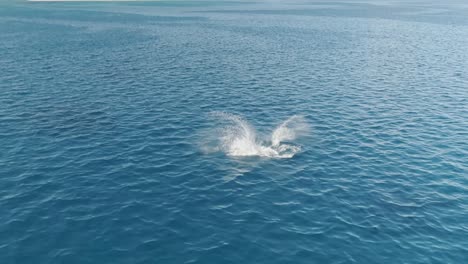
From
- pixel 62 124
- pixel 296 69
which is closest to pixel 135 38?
pixel 296 69

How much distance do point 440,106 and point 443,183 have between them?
3365 centimetres

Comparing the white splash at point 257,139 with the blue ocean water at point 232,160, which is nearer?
the blue ocean water at point 232,160

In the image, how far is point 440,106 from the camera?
2985 inches

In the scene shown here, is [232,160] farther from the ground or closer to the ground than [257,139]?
closer to the ground

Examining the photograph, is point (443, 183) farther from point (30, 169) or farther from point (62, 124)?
point (62, 124)

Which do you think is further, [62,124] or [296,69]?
[296,69]

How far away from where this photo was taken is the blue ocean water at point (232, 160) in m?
37.0

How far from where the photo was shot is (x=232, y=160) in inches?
2100

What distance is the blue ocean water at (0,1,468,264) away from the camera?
3697 centimetres

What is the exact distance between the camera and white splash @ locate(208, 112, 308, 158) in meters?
55.6

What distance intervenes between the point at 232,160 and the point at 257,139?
8.20 metres

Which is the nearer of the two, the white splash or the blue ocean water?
the blue ocean water

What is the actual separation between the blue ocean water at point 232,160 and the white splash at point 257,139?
0.35 m

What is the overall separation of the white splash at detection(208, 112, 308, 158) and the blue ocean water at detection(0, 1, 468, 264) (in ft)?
1.14
